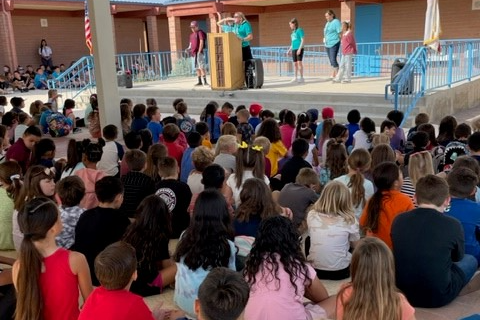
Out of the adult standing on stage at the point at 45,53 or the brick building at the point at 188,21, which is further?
the adult standing on stage at the point at 45,53

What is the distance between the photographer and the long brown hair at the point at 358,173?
4211mm

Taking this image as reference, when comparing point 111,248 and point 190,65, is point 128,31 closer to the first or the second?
point 190,65

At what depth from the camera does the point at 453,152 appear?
492 centimetres

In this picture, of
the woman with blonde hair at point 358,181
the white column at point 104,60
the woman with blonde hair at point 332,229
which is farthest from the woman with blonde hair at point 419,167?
the white column at point 104,60

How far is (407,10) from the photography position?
1717cm

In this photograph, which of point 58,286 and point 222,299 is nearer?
point 222,299

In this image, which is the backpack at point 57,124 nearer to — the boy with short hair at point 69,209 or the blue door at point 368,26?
the boy with short hair at point 69,209

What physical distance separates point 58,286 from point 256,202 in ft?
4.75

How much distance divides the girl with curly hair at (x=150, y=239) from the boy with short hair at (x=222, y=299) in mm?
1319

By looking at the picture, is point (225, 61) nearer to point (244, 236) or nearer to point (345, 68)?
point (345, 68)

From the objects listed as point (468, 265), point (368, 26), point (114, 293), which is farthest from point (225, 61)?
point (114, 293)

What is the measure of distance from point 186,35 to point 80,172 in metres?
21.7

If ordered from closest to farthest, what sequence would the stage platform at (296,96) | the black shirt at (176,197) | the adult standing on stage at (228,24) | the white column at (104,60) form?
the black shirt at (176,197) → the white column at (104,60) → the stage platform at (296,96) → the adult standing on stage at (228,24)

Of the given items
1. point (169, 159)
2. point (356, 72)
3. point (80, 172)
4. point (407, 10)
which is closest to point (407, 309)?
point (169, 159)
